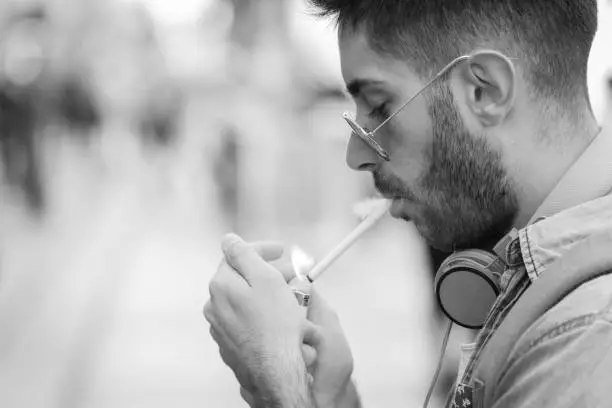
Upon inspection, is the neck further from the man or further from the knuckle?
the knuckle

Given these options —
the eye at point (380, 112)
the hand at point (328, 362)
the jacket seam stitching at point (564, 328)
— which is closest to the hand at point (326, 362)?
the hand at point (328, 362)

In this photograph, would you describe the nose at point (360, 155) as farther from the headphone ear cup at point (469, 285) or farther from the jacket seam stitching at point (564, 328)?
the jacket seam stitching at point (564, 328)

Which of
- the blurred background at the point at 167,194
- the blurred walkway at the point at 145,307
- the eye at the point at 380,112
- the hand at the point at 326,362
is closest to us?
the eye at the point at 380,112

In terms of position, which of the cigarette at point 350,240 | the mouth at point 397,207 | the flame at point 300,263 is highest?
the mouth at point 397,207

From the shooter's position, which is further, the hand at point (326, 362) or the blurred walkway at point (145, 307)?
the blurred walkway at point (145, 307)

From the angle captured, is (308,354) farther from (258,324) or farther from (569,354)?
(569,354)

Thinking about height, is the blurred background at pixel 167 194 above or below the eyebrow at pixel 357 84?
below

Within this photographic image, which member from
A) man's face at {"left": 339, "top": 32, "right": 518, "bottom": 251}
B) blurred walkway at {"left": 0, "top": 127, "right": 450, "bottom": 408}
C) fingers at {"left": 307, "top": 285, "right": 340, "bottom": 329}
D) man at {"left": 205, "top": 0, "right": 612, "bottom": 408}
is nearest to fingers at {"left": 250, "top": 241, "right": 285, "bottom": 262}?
man at {"left": 205, "top": 0, "right": 612, "bottom": 408}

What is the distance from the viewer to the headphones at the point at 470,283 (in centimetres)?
160

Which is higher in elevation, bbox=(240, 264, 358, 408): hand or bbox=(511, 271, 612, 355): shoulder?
bbox=(511, 271, 612, 355): shoulder

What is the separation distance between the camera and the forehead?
1611mm

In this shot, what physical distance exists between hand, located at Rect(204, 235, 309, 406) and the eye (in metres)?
0.31

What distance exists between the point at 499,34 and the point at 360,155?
33 cm

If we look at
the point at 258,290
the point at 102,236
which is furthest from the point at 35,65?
the point at 258,290
